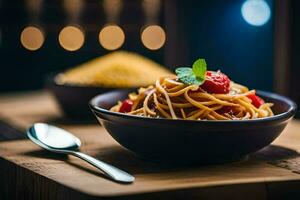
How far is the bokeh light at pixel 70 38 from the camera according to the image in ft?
12.3

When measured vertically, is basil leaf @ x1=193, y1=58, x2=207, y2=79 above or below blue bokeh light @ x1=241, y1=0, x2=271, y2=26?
above

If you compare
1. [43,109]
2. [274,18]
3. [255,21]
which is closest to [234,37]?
[255,21]

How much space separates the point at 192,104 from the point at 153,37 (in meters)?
2.50

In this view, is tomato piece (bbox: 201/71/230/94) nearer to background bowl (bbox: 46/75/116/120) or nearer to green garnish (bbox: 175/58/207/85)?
Answer: green garnish (bbox: 175/58/207/85)

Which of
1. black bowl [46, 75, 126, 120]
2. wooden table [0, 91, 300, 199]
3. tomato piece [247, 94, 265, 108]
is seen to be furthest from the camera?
black bowl [46, 75, 126, 120]

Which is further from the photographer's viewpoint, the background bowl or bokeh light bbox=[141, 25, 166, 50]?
bokeh light bbox=[141, 25, 166, 50]

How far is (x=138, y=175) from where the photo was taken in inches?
48.4

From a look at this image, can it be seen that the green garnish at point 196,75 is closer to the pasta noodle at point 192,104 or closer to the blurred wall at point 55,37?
the pasta noodle at point 192,104

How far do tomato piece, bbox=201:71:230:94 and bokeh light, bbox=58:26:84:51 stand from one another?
244cm

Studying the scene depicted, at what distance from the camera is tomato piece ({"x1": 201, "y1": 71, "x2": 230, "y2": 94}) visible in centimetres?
138

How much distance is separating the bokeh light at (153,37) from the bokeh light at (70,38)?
0.35m

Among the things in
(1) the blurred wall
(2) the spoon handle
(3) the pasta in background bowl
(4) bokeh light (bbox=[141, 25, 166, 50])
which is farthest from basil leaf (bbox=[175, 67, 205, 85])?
(4) bokeh light (bbox=[141, 25, 166, 50])

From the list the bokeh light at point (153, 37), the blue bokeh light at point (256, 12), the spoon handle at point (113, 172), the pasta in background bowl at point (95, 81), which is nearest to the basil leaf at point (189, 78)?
the spoon handle at point (113, 172)

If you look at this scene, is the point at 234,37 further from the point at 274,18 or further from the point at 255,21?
the point at 274,18
